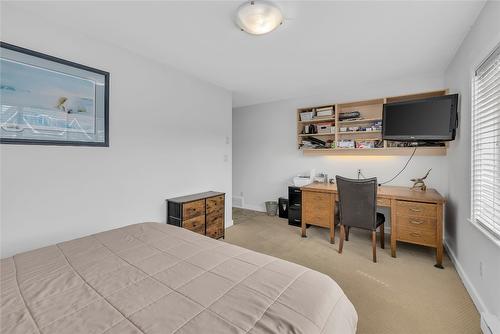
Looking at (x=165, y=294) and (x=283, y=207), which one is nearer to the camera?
(x=165, y=294)

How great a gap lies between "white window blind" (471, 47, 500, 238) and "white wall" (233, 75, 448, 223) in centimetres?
130

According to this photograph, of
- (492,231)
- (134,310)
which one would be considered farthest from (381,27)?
(134,310)

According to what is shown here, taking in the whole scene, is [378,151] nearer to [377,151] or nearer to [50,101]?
[377,151]

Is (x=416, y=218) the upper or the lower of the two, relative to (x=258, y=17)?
lower

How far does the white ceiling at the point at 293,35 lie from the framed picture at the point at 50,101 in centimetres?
41

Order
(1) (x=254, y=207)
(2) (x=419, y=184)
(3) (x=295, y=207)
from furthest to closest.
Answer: (1) (x=254, y=207) < (3) (x=295, y=207) < (2) (x=419, y=184)

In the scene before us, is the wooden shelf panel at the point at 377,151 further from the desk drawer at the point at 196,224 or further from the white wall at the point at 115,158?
the desk drawer at the point at 196,224

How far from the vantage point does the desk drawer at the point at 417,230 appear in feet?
8.34

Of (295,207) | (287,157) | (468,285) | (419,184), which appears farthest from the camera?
(287,157)

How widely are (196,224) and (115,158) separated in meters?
1.25

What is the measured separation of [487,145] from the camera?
1.81m

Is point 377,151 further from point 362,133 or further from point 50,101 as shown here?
point 50,101

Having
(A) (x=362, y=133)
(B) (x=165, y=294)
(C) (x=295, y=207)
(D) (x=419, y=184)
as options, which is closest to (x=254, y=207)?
(C) (x=295, y=207)

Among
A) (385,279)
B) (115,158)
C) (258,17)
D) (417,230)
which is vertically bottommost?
(385,279)
